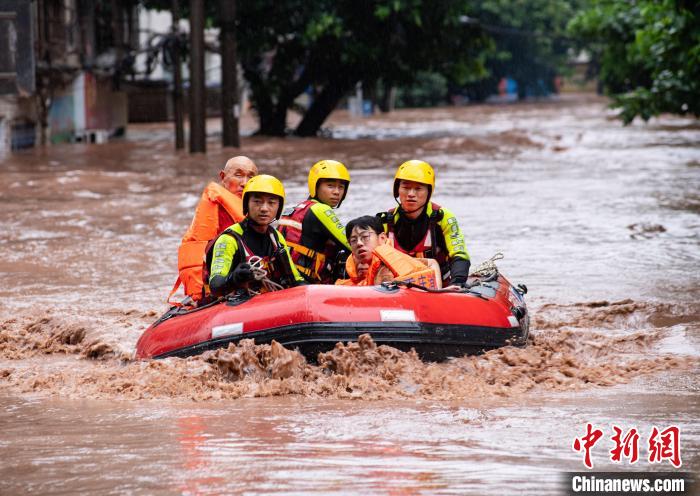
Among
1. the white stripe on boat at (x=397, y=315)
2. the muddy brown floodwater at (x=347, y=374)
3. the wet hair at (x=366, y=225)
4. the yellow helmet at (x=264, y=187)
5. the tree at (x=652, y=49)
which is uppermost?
the tree at (x=652, y=49)

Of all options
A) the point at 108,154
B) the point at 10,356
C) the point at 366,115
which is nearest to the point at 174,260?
the point at 10,356

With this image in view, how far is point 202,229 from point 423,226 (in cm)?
165

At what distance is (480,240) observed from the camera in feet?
47.3

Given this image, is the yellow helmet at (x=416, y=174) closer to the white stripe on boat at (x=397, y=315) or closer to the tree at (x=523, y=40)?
the white stripe on boat at (x=397, y=315)

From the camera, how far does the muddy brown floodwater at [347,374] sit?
18.0 feet

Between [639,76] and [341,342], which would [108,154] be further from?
[341,342]

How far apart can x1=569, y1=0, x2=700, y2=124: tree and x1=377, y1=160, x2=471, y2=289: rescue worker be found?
5.79 metres

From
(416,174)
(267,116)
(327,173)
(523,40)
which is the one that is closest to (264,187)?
(327,173)

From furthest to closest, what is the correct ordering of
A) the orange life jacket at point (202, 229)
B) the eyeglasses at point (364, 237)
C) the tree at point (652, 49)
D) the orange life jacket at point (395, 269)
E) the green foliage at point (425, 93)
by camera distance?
1. the green foliage at point (425, 93)
2. the tree at point (652, 49)
3. the orange life jacket at point (202, 229)
4. the eyeglasses at point (364, 237)
5. the orange life jacket at point (395, 269)

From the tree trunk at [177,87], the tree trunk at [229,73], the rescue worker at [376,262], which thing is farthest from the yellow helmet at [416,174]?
the tree trunk at [177,87]

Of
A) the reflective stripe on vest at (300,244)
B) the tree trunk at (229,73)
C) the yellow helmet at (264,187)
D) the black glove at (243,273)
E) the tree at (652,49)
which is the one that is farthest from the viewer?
the tree trunk at (229,73)

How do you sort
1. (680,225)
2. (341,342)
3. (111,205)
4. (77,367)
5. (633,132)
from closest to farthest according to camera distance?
(341,342)
(77,367)
(680,225)
(111,205)
(633,132)

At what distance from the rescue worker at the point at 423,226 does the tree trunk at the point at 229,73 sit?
59.7 feet

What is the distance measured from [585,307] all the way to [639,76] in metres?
25.9
